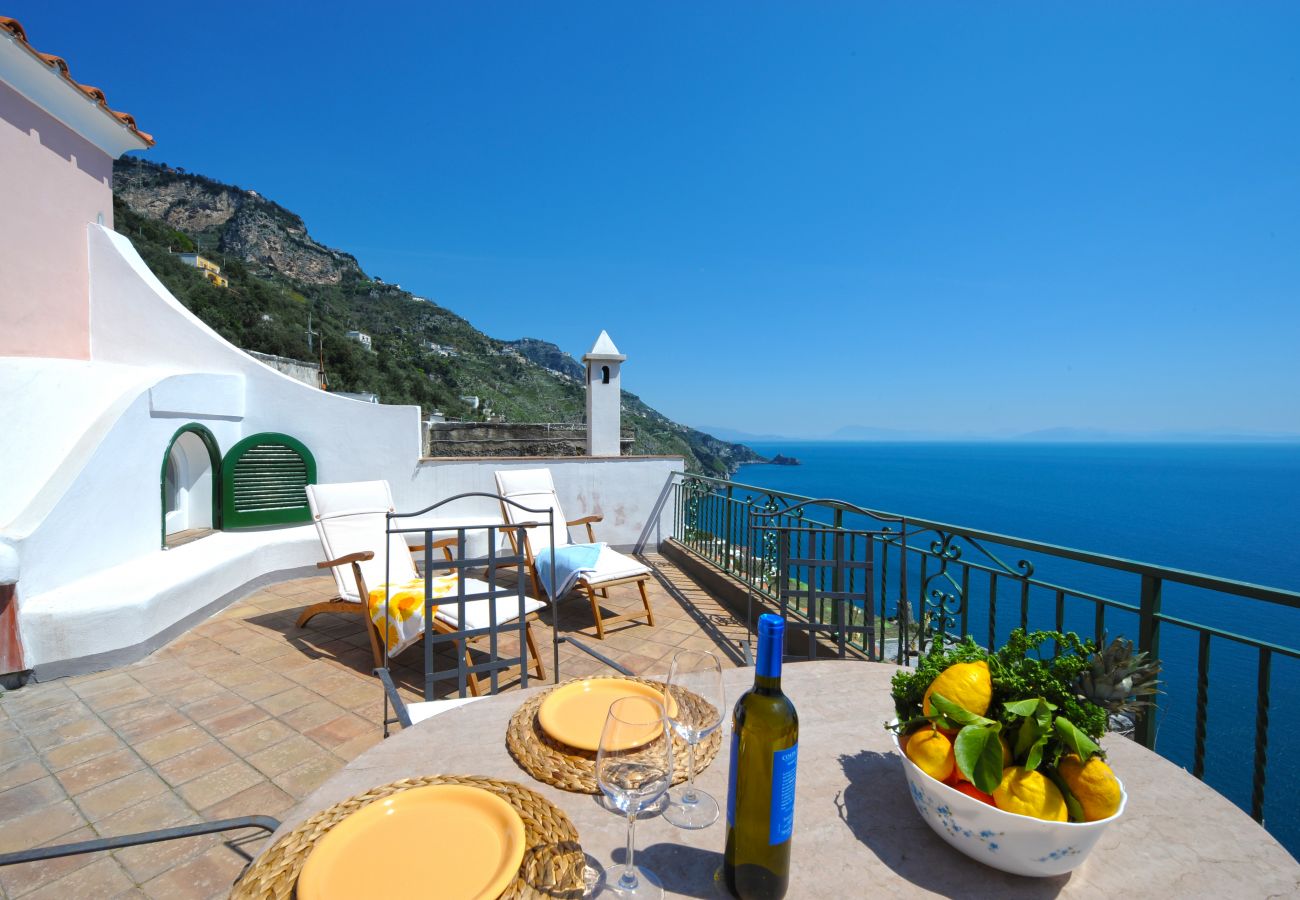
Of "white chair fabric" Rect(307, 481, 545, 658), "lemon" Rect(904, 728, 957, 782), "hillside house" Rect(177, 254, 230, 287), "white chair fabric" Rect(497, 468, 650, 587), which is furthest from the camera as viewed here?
"hillside house" Rect(177, 254, 230, 287)

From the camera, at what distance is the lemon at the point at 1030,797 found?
73 cm

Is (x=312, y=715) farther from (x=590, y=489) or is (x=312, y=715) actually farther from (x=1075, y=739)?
(x=590, y=489)

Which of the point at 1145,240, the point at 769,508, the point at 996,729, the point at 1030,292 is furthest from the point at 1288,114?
the point at 996,729

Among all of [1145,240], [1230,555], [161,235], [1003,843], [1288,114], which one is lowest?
[1230,555]

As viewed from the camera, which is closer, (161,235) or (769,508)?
(769,508)

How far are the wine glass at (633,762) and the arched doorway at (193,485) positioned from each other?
5594 mm

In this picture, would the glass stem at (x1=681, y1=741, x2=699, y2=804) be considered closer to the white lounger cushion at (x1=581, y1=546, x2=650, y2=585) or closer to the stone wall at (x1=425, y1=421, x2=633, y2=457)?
the white lounger cushion at (x1=581, y1=546, x2=650, y2=585)

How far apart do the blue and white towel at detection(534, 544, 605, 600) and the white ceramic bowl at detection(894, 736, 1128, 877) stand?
3150 mm

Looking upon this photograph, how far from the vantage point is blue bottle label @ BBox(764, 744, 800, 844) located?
0.69 meters

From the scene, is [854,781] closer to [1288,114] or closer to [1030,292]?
[1288,114]

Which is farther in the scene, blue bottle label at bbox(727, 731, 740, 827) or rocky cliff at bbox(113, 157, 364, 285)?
rocky cliff at bbox(113, 157, 364, 285)

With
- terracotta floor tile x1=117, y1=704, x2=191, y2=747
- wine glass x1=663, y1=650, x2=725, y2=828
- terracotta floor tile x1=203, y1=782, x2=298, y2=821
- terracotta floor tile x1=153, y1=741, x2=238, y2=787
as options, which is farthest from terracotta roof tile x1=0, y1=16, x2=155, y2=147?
wine glass x1=663, y1=650, x2=725, y2=828

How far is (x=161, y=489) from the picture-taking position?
421 cm

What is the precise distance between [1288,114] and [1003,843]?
65.8 feet
